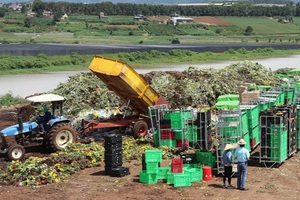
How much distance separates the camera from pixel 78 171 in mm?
16234

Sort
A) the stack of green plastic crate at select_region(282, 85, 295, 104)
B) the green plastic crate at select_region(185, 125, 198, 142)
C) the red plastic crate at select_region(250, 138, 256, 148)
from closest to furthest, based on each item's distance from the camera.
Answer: the red plastic crate at select_region(250, 138, 256, 148), the green plastic crate at select_region(185, 125, 198, 142), the stack of green plastic crate at select_region(282, 85, 295, 104)

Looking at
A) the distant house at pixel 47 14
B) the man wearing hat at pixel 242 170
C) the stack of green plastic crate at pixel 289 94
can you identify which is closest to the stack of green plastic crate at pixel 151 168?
the man wearing hat at pixel 242 170

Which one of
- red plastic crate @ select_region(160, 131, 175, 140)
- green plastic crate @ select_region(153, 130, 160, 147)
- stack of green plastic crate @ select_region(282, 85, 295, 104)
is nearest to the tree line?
stack of green plastic crate @ select_region(282, 85, 295, 104)

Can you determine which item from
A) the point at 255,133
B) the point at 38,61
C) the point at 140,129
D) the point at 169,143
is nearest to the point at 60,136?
the point at 140,129

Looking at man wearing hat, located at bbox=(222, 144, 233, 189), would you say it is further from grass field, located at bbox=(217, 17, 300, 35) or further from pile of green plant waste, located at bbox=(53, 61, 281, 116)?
grass field, located at bbox=(217, 17, 300, 35)

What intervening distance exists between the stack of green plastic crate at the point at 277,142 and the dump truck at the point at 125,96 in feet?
17.9

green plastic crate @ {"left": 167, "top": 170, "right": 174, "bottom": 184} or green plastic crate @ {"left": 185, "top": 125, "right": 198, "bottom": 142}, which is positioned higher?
green plastic crate @ {"left": 185, "top": 125, "right": 198, "bottom": 142}

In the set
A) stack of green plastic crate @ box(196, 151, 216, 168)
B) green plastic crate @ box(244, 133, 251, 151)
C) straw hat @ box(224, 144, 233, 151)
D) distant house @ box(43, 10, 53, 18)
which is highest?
distant house @ box(43, 10, 53, 18)

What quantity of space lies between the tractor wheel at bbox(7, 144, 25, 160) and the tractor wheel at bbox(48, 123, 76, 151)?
3.42ft

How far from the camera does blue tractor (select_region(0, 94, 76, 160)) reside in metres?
17.6

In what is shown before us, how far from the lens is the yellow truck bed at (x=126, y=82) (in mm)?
19906

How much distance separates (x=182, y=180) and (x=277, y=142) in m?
3.37

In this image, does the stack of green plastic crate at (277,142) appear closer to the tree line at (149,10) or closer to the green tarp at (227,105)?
the green tarp at (227,105)

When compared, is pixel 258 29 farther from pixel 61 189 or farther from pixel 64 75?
pixel 61 189
